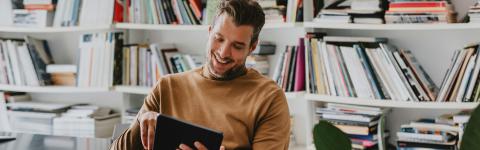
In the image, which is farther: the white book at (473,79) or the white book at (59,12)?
the white book at (59,12)

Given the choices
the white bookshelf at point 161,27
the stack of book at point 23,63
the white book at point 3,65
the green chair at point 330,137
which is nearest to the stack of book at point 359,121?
the white bookshelf at point 161,27

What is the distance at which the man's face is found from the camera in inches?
61.4

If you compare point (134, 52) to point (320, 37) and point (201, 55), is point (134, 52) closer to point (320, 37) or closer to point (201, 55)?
point (201, 55)

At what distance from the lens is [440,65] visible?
108 inches

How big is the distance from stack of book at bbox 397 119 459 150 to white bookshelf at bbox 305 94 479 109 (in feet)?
0.28

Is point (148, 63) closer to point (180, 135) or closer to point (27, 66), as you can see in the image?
point (27, 66)

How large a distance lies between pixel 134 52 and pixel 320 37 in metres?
1.05

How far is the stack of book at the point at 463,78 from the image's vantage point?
246 cm

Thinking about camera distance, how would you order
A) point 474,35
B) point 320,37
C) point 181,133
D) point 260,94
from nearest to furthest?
point 181,133 → point 260,94 → point 474,35 → point 320,37

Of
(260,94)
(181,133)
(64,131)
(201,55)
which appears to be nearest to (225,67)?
(260,94)

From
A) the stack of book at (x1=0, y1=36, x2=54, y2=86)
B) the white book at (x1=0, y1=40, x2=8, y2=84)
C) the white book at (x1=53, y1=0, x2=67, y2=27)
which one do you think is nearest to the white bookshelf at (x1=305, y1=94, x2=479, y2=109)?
the white book at (x1=53, y1=0, x2=67, y2=27)

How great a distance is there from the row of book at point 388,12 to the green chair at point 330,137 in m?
2.02

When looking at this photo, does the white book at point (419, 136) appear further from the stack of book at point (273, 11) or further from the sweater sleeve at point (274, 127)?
the sweater sleeve at point (274, 127)

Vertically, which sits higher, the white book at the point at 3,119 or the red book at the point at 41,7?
the red book at the point at 41,7
